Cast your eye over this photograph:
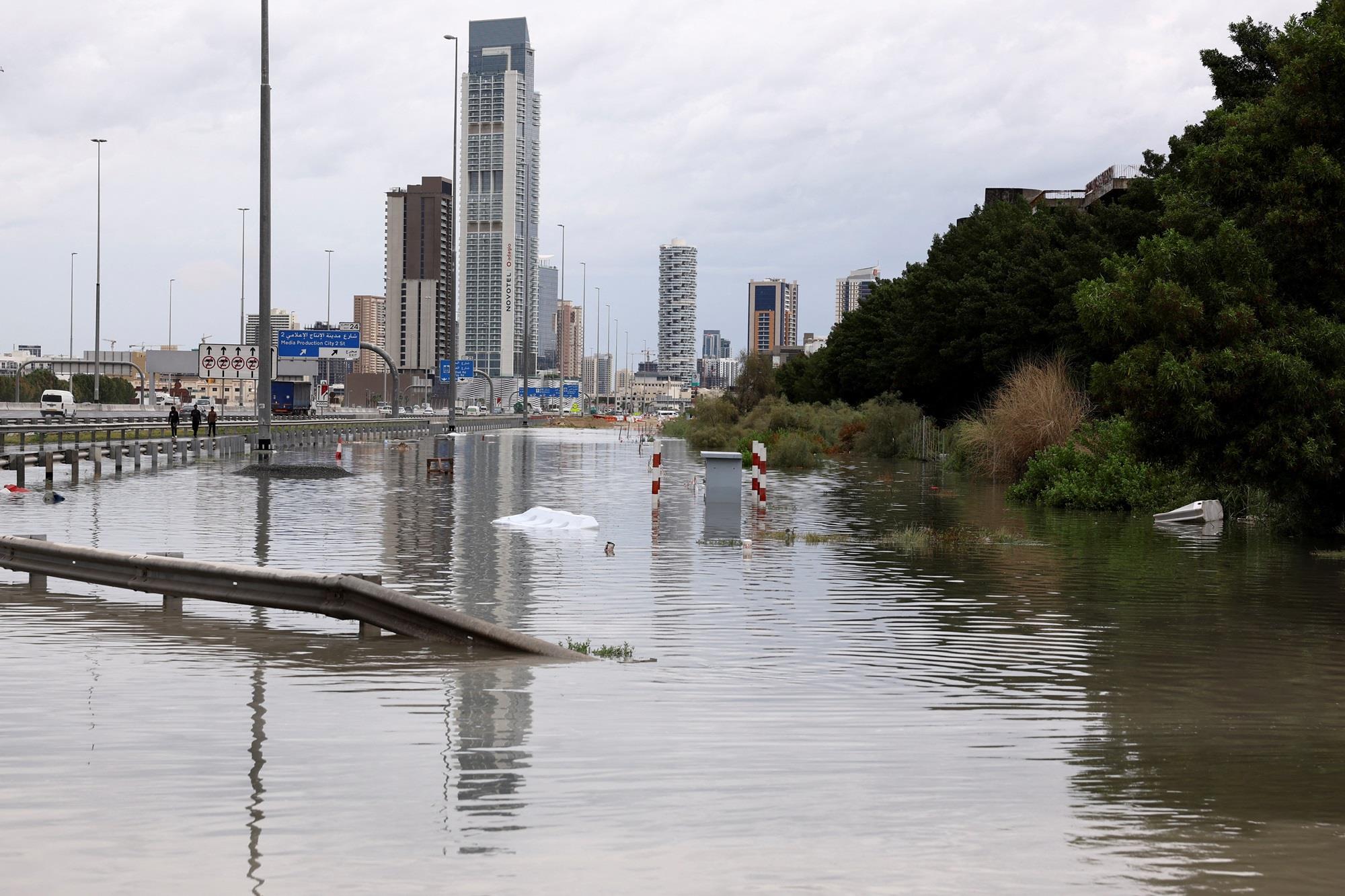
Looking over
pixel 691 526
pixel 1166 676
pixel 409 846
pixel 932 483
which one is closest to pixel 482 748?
pixel 409 846

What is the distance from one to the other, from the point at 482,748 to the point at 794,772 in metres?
1.78

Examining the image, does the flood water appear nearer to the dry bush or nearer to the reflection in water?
the reflection in water

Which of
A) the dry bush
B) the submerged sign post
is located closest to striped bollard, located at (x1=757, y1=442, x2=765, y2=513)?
the dry bush

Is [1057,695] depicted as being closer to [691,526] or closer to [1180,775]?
[1180,775]

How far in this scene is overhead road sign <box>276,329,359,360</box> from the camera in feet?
362

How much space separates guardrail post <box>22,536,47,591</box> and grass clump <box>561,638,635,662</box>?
6966mm

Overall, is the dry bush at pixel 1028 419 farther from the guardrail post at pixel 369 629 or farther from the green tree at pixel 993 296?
the guardrail post at pixel 369 629

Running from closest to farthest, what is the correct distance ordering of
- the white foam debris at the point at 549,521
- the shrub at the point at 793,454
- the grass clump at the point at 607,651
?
the grass clump at the point at 607,651, the white foam debris at the point at 549,521, the shrub at the point at 793,454

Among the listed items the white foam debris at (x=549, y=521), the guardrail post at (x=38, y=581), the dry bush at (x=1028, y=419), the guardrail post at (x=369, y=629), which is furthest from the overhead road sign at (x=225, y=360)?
the guardrail post at (x=369, y=629)

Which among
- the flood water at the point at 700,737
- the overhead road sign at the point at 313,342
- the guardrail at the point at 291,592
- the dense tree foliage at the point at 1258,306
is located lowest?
the flood water at the point at 700,737

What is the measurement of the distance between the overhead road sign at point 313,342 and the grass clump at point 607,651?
100841 millimetres

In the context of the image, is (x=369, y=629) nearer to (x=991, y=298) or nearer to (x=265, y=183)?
(x=265, y=183)

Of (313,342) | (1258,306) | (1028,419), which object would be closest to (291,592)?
(1258,306)

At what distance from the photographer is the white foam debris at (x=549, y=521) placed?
2495 cm
